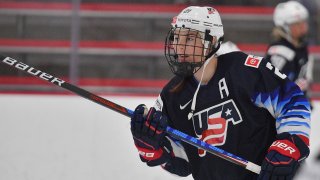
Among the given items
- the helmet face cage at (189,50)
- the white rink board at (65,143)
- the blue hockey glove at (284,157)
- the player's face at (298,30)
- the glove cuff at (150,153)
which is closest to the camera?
the blue hockey glove at (284,157)

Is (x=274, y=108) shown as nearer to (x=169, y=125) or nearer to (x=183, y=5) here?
(x=169, y=125)

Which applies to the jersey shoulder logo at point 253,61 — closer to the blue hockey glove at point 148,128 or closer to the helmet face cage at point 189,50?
the helmet face cage at point 189,50

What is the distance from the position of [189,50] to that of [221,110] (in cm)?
24

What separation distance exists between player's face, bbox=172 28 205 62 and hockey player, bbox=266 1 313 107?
1.74 metres

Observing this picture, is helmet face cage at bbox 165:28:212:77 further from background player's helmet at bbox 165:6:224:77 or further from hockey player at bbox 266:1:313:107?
hockey player at bbox 266:1:313:107

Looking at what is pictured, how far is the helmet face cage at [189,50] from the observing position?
7.41ft

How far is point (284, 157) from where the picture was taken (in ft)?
7.04

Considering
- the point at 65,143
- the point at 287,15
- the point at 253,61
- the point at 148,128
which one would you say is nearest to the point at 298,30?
the point at 287,15

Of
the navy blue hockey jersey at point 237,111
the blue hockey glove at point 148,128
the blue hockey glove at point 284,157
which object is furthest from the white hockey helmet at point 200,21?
the blue hockey glove at point 284,157

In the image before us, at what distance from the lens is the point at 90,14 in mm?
4441

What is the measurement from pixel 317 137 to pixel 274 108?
5.62 feet

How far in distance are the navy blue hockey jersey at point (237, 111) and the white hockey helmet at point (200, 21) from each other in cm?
11

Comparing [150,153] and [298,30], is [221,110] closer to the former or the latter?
[150,153]

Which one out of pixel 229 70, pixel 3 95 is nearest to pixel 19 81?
pixel 3 95
